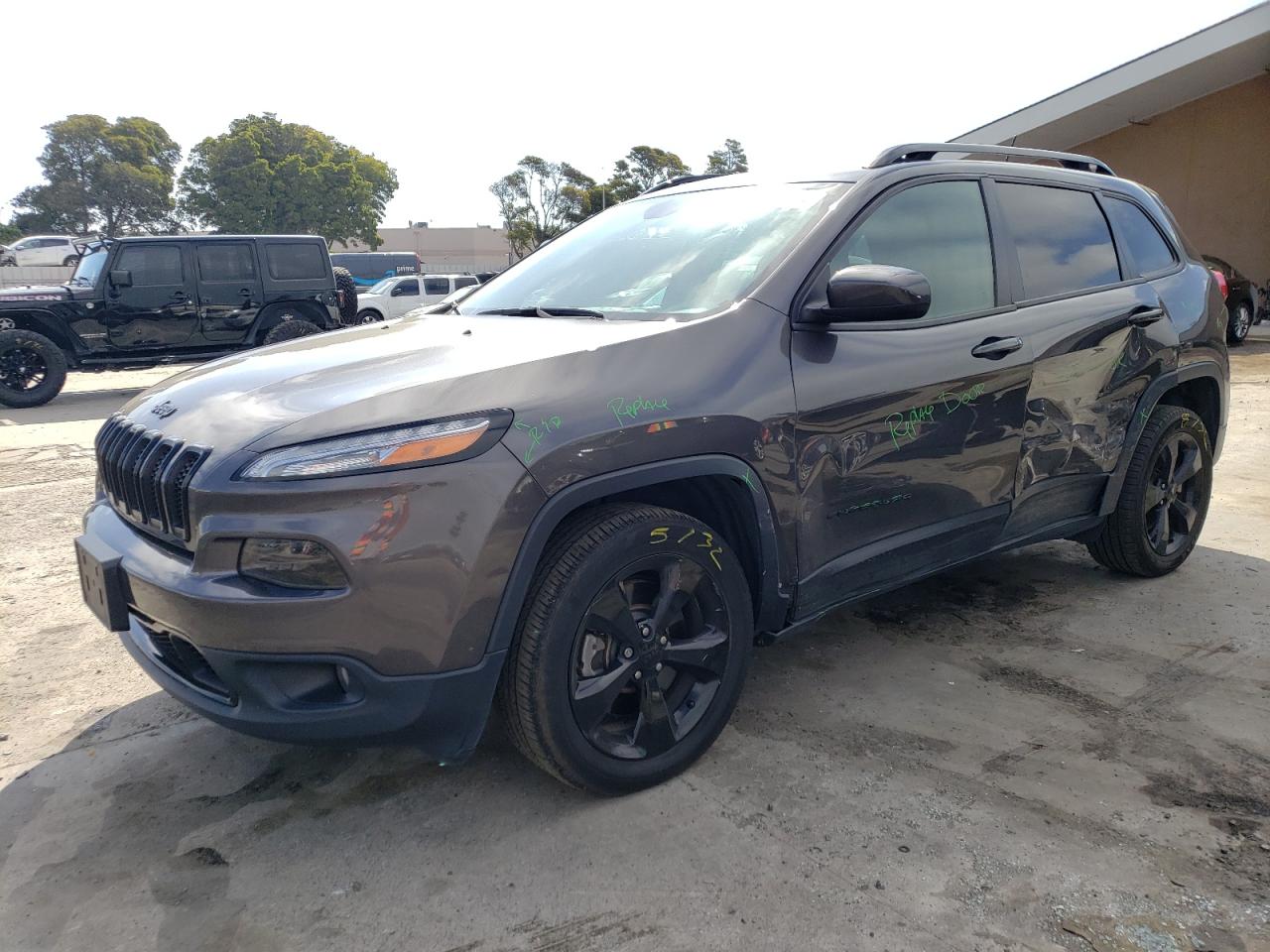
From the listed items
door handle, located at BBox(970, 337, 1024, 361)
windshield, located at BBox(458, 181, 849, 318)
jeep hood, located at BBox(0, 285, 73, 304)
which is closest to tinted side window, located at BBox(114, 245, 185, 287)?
jeep hood, located at BBox(0, 285, 73, 304)

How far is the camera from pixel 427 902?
85.3 inches

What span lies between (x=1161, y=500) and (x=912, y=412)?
198cm

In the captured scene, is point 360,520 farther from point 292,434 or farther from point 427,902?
point 427,902

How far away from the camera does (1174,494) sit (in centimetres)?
429

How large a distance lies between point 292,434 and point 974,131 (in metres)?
20.2

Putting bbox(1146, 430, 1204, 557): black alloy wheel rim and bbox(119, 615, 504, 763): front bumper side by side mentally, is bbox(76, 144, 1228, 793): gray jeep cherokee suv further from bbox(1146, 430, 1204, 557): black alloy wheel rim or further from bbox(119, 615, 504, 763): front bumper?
bbox(1146, 430, 1204, 557): black alloy wheel rim

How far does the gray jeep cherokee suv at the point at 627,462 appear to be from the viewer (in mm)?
2090

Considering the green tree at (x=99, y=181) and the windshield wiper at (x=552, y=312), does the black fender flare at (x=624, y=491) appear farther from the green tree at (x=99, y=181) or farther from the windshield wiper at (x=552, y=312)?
the green tree at (x=99, y=181)

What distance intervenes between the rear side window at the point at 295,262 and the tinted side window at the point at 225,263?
0.85ft

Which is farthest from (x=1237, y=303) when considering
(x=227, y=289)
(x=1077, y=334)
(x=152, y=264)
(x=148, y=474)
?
(x=148, y=474)

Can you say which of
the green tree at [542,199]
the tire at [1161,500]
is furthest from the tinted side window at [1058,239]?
the green tree at [542,199]

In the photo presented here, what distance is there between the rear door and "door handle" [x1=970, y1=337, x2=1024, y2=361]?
0.33 ft

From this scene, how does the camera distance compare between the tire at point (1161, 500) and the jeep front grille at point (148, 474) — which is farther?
the tire at point (1161, 500)

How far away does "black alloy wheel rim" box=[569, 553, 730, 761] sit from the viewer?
2.40m
